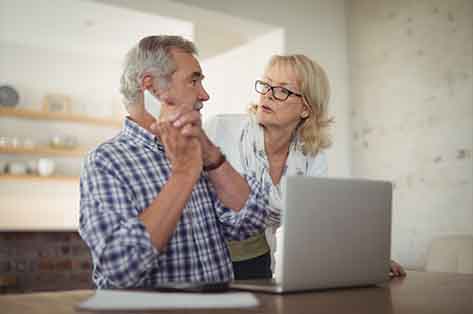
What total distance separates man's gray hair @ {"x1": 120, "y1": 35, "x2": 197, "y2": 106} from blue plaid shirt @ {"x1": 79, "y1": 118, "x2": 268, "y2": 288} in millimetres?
106

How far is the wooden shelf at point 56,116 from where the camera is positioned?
5.61 metres

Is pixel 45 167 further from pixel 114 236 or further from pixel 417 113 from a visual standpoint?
pixel 114 236

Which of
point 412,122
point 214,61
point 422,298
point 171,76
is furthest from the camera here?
point 214,61

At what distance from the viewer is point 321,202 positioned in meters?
1.20

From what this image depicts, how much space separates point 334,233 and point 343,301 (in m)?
0.18

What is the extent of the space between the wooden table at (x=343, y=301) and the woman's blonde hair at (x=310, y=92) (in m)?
1.07

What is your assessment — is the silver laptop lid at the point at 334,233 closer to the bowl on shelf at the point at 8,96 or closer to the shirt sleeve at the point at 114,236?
the shirt sleeve at the point at 114,236

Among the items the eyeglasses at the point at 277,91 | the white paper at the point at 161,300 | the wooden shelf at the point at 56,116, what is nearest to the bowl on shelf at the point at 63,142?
the wooden shelf at the point at 56,116

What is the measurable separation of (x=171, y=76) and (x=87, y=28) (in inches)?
163

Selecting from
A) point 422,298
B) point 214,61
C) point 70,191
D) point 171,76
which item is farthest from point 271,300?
point 70,191

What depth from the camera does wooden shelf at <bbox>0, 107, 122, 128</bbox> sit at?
561 centimetres

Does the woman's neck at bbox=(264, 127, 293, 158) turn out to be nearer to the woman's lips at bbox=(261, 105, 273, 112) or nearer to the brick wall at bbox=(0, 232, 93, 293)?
the woman's lips at bbox=(261, 105, 273, 112)

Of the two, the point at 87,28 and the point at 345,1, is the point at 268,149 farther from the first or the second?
the point at 87,28

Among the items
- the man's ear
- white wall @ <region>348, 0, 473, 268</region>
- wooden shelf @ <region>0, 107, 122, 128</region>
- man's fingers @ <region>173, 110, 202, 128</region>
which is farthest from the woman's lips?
wooden shelf @ <region>0, 107, 122, 128</region>
